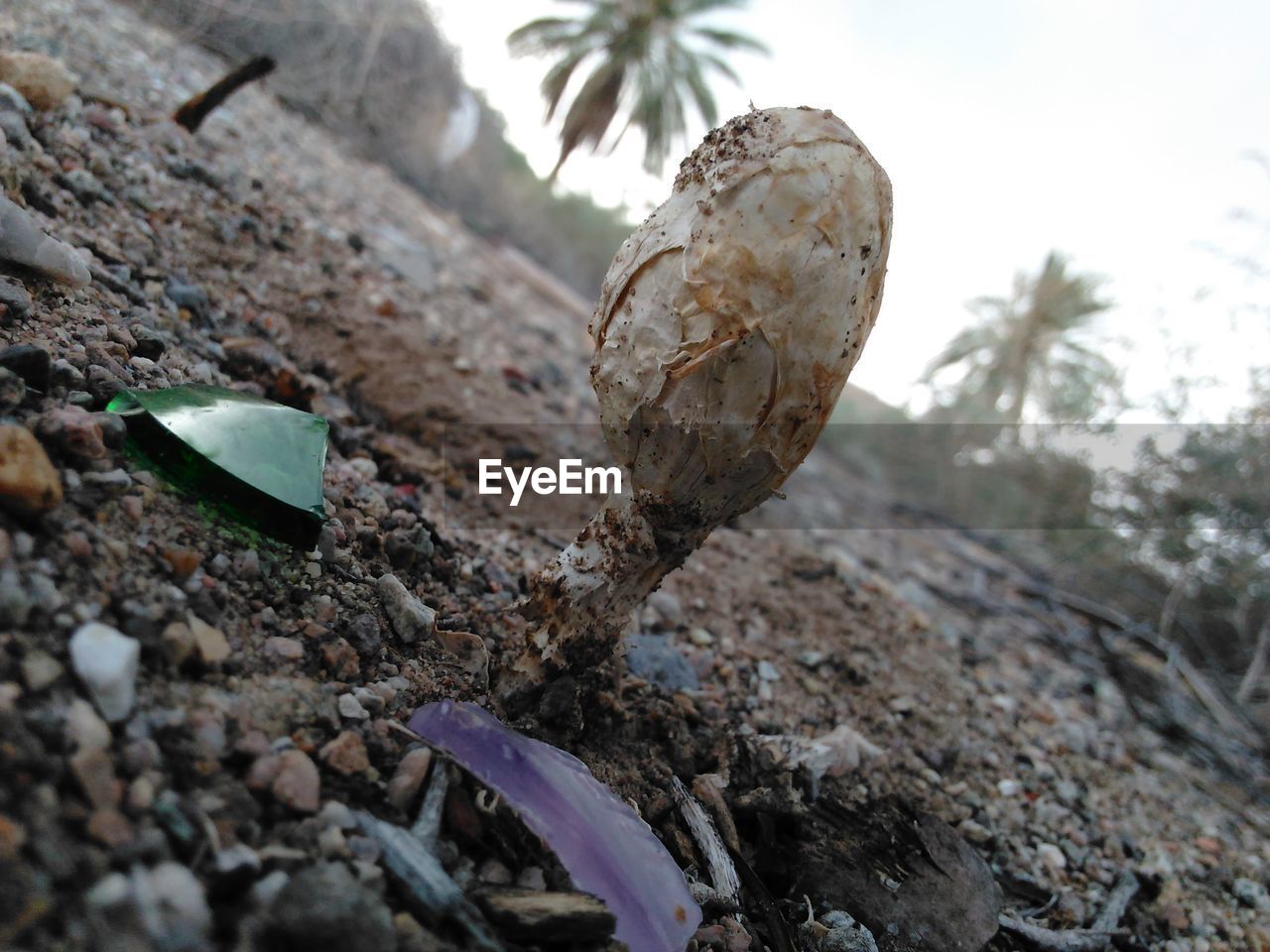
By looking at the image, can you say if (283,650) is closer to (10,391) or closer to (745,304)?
(10,391)

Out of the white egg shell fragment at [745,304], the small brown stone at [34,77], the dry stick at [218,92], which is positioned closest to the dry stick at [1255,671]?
the white egg shell fragment at [745,304]

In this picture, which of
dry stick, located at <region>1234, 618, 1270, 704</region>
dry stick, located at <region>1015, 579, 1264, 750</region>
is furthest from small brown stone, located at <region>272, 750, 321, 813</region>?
dry stick, located at <region>1234, 618, 1270, 704</region>

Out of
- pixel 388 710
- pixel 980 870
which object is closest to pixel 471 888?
pixel 388 710

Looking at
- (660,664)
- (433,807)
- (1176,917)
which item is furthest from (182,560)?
(1176,917)

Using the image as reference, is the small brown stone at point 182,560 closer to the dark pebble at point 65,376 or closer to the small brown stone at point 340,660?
the small brown stone at point 340,660
